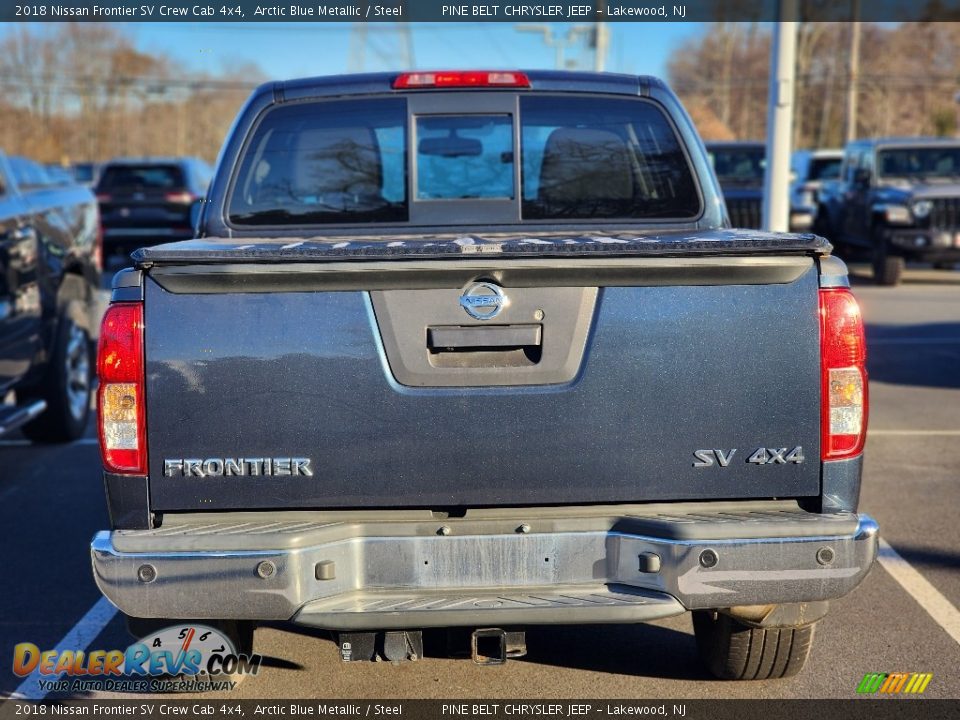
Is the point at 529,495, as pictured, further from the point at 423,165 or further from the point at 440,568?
the point at 423,165

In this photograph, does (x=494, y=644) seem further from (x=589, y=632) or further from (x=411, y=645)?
(x=589, y=632)

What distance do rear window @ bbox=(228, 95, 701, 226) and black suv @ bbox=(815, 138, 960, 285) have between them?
1290 centimetres

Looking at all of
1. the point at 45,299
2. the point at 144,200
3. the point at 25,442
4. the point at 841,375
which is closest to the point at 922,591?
the point at 841,375

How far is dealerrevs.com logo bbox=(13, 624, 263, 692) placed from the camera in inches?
152

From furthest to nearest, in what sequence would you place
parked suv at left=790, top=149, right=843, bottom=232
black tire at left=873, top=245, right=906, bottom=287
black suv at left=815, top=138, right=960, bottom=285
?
parked suv at left=790, top=149, right=843, bottom=232, black tire at left=873, top=245, right=906, bottom=287, black suv at left=815, top=138, right=960, bottom=285

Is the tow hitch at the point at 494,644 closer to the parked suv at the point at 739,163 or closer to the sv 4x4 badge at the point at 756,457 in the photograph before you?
the sv 4x4 badge at the point at 756,457

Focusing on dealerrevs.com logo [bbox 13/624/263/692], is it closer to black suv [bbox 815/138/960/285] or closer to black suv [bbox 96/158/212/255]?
black suv [bbox 815/138/960/285]

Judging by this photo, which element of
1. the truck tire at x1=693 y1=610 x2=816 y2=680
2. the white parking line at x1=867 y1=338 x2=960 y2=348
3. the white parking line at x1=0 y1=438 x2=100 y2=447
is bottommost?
the white parking line at x1=867 y1=338 x2=960 y2=348

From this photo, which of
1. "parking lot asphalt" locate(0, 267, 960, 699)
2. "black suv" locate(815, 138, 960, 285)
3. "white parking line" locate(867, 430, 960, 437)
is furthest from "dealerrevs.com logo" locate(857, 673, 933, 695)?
"black suv" locate(815, 138, 960, 285)

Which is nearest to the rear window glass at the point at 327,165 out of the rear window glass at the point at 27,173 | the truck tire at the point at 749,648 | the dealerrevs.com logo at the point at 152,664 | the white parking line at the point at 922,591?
the dealerrevs.com logo at the point at 152,664

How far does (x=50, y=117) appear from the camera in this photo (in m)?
64.8

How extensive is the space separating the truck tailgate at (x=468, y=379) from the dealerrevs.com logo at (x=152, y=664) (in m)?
0.76

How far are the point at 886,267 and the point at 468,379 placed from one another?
49.1ft

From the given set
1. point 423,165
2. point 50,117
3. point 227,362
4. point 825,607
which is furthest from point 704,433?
point 50,117
